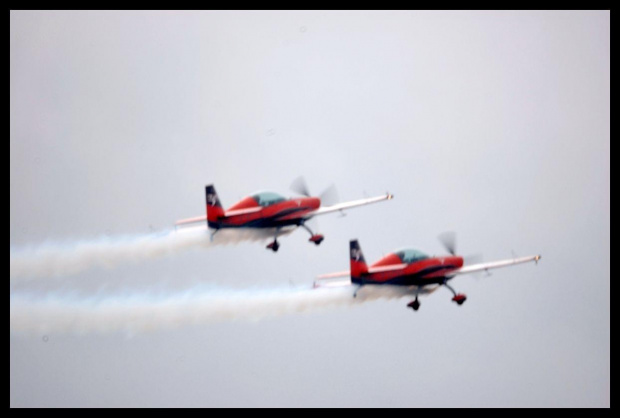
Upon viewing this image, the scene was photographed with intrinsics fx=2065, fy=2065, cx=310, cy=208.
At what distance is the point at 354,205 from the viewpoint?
4584 inches

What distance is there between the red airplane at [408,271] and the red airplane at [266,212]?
3737 millimetres

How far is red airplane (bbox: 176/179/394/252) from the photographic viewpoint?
10794 cm

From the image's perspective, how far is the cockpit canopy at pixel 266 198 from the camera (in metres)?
109

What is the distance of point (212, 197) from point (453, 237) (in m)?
13.1

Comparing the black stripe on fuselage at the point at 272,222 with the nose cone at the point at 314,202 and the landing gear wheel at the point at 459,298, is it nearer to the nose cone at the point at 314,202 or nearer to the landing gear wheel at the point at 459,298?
the nose cone at the point at 314,202

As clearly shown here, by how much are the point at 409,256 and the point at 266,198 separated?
8362 mm

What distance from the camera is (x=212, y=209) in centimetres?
10775

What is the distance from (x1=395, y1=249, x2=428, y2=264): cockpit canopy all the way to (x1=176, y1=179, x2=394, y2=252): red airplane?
237 inches

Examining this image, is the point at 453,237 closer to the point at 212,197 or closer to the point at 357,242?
the point at 357,242

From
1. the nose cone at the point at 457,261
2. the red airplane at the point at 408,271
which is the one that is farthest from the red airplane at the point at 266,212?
the nose cone at the point at 457,261

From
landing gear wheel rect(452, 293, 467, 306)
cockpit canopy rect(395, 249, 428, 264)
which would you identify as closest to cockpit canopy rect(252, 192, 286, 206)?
cockpit canopy rect(395, 249, 428, 264)

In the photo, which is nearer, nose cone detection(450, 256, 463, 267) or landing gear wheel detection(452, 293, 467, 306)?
nose cone detection(450, 256, 463, 267)

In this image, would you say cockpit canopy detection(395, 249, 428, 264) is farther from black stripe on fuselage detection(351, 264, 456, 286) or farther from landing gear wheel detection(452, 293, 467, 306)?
landing gear wheel detection(452, 293, 467, 306)

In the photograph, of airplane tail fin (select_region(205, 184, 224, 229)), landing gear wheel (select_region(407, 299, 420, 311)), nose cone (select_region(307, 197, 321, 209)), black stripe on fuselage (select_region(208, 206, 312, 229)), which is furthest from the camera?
nose cone (select_region(307, 197, 321, 209))
